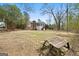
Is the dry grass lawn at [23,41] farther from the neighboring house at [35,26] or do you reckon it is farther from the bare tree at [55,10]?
the bare tree at [55,10]

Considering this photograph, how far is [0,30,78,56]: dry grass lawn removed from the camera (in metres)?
1.46

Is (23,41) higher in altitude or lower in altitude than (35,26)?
lower

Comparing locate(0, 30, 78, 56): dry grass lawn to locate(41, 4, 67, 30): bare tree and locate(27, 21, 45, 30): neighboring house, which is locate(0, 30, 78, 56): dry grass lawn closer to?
locate(27, 21, 45, 30): neighboring house

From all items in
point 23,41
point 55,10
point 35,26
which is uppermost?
point 55,10

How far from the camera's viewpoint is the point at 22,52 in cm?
147

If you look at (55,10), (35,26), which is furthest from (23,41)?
(55,10)

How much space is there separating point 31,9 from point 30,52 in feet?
1.26

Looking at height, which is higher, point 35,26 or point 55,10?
point 55,10

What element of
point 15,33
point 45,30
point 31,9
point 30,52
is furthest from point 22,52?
point 31,9

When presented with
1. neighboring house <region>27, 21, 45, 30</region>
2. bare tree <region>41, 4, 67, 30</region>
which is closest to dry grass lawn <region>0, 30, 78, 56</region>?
neighboring house <region>27, 21, 45, 30</region>

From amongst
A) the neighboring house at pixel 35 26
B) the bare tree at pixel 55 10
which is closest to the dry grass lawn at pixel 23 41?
the neighboring house at pixel 35 26

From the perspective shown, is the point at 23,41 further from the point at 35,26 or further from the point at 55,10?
the point at 55,10

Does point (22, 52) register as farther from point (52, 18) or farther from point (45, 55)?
point (52, 18)

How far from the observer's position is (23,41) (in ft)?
4.84
